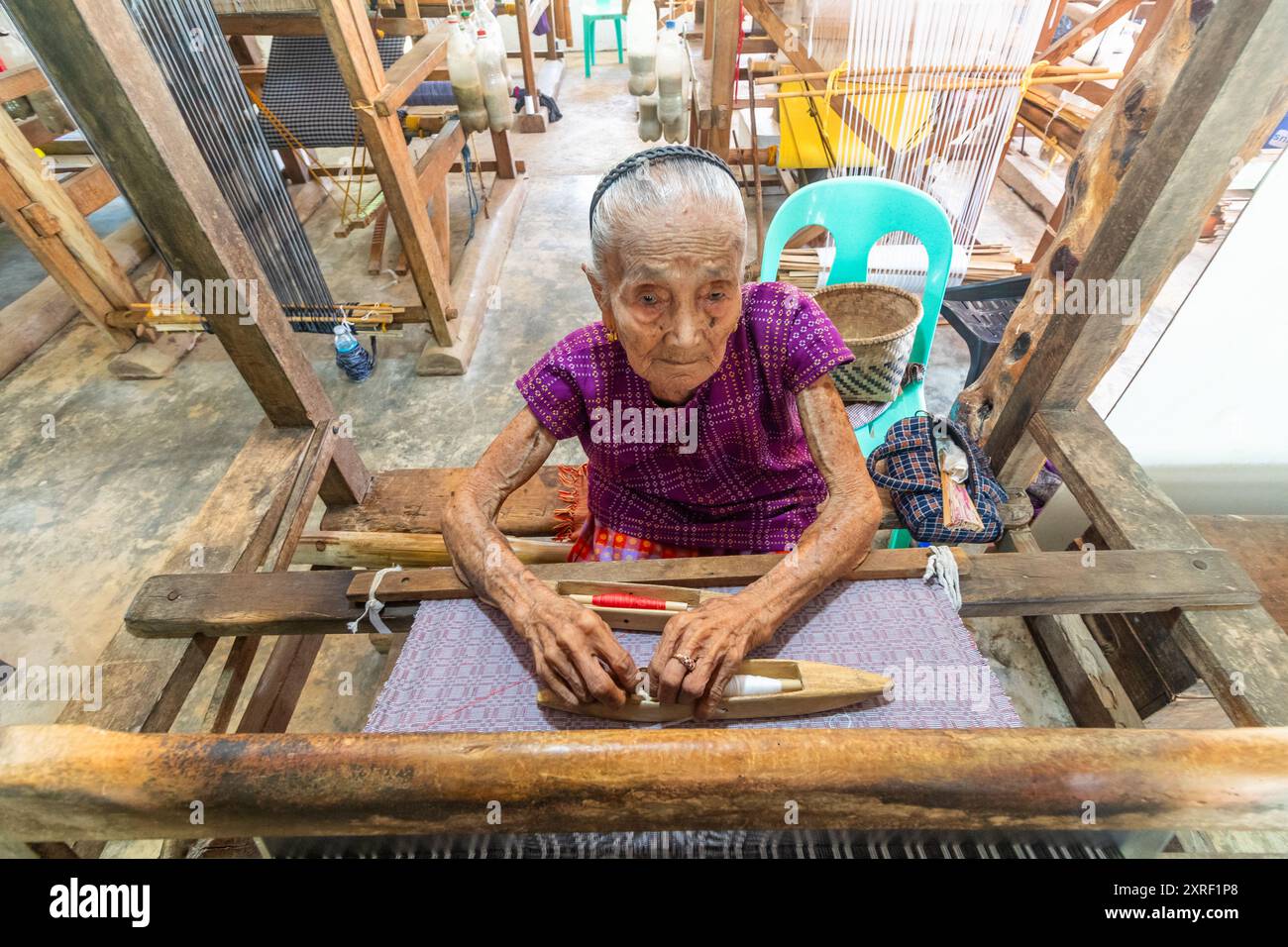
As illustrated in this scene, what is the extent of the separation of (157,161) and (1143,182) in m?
2.62

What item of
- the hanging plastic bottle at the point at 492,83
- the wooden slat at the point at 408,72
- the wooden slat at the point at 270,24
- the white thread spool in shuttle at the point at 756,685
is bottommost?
the white thread spool in shuttle at the point at 756,685

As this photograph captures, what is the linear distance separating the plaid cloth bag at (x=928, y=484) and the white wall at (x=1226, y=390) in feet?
2.71

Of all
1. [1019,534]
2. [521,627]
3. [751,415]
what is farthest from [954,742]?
[1019,534]

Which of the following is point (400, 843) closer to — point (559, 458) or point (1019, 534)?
point (1019, 534)

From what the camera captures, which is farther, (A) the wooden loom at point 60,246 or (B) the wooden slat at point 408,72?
(A) the wooden loom at point 60,246

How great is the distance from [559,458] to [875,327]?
1983 millimetres

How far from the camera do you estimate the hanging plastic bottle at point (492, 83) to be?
4.14 m

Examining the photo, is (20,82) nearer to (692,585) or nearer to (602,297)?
(602,297)

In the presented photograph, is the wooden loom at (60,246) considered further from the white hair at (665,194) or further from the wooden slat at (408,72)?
the white hair at (665,194)

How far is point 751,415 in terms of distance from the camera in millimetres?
1688

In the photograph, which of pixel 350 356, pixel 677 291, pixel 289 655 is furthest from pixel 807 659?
pixel 350 356

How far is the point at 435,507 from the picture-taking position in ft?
8.05

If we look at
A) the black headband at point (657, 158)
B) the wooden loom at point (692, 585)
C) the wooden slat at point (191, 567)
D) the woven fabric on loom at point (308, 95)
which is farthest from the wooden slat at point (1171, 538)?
the woven fabric on loom at point (308, 95)

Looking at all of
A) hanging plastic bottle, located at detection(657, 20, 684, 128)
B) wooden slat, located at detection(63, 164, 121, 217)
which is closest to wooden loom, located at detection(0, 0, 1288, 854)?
hanging plastic bottle, located at detection(657, 20, 684, 128)
